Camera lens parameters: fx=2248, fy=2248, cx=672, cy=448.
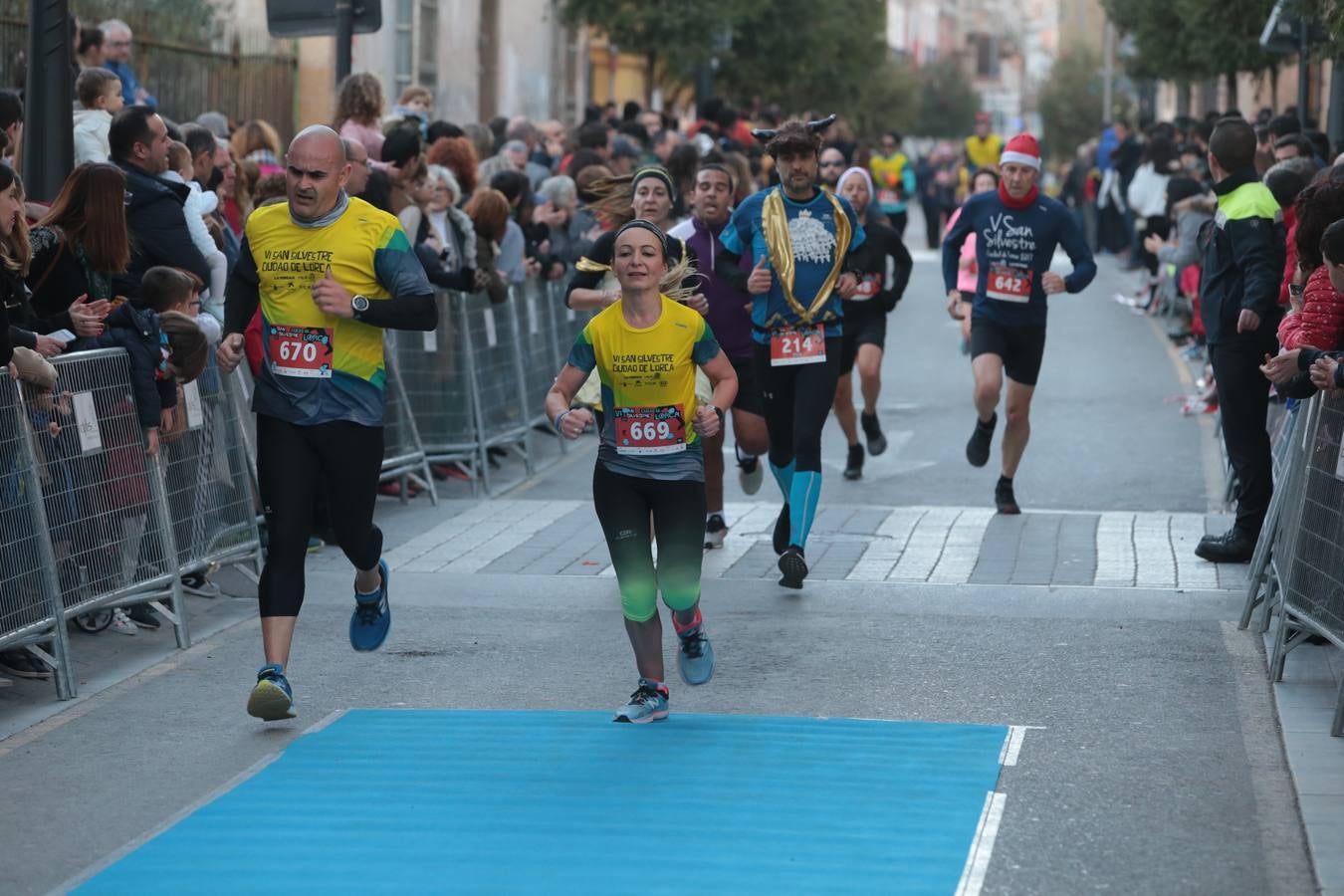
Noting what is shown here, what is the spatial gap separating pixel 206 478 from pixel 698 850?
4355 millimetres

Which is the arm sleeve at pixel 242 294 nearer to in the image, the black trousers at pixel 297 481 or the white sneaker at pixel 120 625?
the black trousers at pixel 297 481

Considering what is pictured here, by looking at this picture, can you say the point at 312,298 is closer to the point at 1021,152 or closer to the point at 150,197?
the point at 150,197

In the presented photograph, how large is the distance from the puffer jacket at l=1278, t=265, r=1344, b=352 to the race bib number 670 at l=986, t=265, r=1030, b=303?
12.1ft

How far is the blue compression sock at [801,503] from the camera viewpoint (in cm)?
994

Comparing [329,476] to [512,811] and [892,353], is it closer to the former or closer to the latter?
[512,811]

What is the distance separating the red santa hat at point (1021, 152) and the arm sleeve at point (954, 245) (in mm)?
373

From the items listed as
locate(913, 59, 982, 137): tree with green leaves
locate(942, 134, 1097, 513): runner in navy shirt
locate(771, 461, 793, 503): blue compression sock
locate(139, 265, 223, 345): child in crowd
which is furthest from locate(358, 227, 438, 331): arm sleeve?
locate(913, 59, 982, 137): tree with green leaves

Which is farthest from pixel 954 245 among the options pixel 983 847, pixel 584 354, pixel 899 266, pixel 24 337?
pixel 983 847

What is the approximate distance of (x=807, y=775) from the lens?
6.59m

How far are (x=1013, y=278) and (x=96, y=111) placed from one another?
16.0 feet

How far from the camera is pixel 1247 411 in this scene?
10.3 m

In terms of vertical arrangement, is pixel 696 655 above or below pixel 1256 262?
below

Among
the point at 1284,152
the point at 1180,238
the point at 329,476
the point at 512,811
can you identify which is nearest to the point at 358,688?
the point at 329,476

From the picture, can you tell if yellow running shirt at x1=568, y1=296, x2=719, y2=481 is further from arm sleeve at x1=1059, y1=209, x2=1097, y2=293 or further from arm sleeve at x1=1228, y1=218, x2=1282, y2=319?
arm sleeve at x1=1059, y1=209, x2=1097, y2=293
